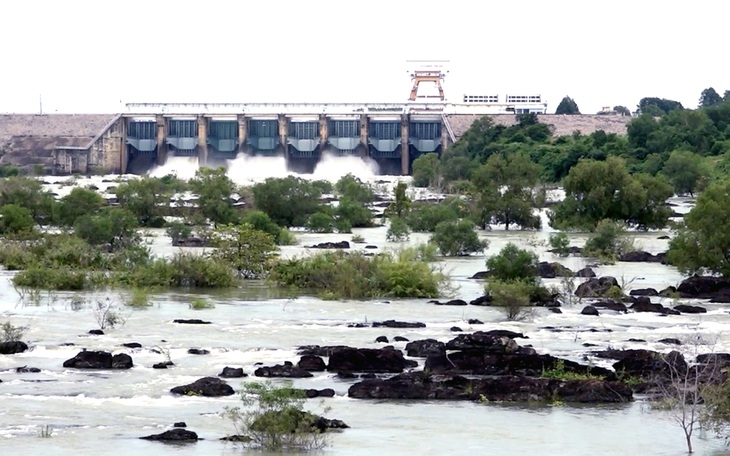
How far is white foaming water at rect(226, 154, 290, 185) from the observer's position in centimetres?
10475

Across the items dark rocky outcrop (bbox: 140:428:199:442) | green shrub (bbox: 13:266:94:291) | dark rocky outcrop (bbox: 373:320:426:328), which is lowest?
dark rocky outcrop (bbox: 140:428:199:442)

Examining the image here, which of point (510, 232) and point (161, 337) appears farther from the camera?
point (510, 232)

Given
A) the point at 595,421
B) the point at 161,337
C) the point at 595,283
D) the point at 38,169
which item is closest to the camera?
the point at 595,421

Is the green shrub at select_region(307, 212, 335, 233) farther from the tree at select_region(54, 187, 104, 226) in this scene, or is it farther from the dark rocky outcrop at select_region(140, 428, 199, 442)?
the dark rocky outcrop at select_region(140, 428, 199, 442)

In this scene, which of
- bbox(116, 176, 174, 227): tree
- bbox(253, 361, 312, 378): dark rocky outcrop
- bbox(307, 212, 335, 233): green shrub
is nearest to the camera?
bbox(253, 361, 312, 378): dark rocky outcrop

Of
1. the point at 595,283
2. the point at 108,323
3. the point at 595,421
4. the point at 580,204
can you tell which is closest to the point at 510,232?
the point at 580,204

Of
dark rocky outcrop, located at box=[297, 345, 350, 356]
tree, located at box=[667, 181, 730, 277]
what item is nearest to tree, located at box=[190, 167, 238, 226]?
tree, located at box=[667, 181, 730, 277]

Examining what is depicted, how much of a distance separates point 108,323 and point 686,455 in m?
12.8

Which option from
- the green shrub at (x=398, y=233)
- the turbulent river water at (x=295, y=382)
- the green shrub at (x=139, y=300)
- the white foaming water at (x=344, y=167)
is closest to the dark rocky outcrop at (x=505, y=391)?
the turbulent river water at (x=295, y=382)

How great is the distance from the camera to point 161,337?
26703 millimetres

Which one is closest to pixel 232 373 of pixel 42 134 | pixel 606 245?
pixel 606 245

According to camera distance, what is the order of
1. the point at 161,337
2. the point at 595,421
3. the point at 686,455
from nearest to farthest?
1. the point at 686,455
2. the point at 595,421
3. the point at 161,337

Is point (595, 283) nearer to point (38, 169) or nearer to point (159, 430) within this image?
point (159, 430)

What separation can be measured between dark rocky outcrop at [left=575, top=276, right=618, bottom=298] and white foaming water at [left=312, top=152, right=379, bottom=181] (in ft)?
226
